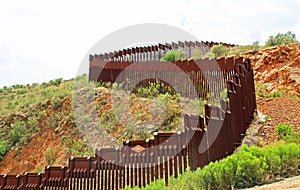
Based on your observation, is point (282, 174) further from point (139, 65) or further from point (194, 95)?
point (139, 65)

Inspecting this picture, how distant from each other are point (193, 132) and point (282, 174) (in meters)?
1.61

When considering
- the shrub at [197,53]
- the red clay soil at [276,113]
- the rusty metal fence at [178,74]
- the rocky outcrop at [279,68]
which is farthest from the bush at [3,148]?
the red clay soil at [276,113]

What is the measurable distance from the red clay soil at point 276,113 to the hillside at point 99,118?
51cm

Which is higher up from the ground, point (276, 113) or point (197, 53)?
point (197, 53)

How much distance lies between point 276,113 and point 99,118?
8.95m

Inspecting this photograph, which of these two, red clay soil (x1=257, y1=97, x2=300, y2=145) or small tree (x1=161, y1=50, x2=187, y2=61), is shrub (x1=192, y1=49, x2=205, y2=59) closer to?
small tree (x1=161, y1=50, x2=187, y2=61)

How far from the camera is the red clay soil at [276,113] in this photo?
7907 mm

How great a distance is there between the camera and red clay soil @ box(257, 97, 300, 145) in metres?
7.91

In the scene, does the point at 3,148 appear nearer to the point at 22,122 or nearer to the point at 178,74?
the point at 22,122

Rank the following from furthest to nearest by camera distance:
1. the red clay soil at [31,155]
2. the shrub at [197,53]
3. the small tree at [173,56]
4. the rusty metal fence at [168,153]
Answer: the shrub at [197,53]
the small tree at [173,56]
the red clay soil at [31,155]
the rusty metal fence at [168,153]

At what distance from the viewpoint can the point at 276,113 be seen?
873 cm

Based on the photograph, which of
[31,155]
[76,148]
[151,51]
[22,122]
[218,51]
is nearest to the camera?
[76,148]

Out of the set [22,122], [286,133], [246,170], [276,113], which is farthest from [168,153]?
[22,122]

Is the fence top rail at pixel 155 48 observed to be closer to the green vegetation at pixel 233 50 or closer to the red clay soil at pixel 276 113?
the green vegetation at pixel 233 50
